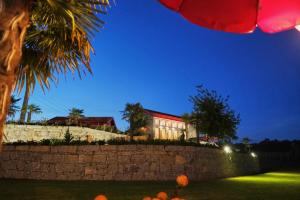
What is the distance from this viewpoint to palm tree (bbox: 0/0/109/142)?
317 centimetres

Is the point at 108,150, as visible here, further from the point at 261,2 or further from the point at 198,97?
the point at 198,97

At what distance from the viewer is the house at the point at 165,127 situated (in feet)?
161

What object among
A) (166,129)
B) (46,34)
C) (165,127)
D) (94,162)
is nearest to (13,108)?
(94,162)

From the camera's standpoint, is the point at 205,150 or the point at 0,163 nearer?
the point at 0,163

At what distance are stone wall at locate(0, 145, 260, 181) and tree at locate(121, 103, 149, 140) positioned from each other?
3245 centimetres

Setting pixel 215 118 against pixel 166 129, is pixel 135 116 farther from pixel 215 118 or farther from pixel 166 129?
pixel 215 118

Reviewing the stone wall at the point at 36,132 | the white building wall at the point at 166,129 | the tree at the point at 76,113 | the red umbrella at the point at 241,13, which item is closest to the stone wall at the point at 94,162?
the stone wall at the point at 36,132

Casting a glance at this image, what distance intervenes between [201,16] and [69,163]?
12.4 m

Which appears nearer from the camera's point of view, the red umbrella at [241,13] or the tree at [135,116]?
the red umbrella at [241,13]

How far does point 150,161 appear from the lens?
1496cm

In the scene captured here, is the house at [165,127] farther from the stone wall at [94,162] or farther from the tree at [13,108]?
the stone wall at [94,162]

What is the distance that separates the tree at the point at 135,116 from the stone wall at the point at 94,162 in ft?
106

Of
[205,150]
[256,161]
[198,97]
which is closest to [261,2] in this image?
[205,150]

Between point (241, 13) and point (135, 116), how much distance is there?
44.9 m
